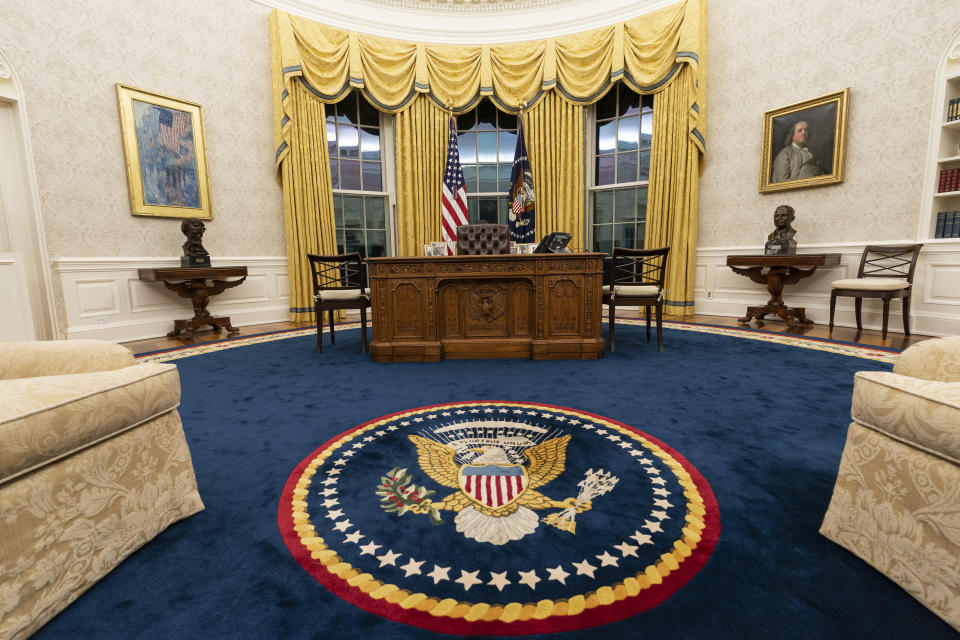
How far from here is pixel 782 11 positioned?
4656 millimetres

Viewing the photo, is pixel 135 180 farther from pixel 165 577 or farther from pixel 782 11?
pixel 782 11

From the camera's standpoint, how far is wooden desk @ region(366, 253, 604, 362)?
3.31m

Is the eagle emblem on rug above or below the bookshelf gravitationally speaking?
below

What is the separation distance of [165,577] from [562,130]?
6051mm

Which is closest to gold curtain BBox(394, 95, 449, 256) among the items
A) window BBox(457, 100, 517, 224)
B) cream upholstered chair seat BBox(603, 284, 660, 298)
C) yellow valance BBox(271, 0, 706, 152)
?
yellow valance BBox(271, 0, 706, 152)

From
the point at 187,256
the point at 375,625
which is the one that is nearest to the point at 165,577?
the point at 375,625

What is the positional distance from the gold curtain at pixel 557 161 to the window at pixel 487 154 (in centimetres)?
46

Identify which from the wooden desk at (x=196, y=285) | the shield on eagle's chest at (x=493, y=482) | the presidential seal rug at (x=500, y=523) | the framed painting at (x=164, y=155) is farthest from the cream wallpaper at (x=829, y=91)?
the framed painting at (x=164, y=155)

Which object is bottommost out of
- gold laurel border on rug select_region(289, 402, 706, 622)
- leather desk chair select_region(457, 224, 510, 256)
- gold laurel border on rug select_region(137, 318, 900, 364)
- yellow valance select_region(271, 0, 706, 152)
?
gold laurel border on rug select_region(289, 402, 706, 622)

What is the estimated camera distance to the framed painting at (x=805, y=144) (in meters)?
4.38

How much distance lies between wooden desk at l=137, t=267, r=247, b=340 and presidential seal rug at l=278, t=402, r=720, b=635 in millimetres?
3403

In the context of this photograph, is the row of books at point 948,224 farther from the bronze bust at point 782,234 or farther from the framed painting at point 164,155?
the framed painting at point 164,155

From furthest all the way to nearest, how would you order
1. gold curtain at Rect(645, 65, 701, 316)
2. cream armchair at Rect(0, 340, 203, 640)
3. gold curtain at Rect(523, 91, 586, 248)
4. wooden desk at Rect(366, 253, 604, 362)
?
1. gold curtain at Rect(523, 91, 586, 248)
2. gold curtain at Rect(645, 65, 701, 316)
3. wooden desk at Rect(366, 253, 604, 362)
4. cream armchair at Rect(0, 340, 203, 640)

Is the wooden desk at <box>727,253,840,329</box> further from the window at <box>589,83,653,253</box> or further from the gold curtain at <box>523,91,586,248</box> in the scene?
the gold curtain at <box>523,91,586,248</box>
